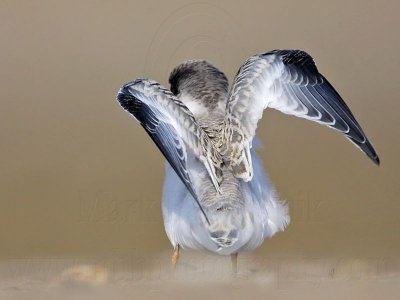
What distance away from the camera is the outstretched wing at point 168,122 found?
23.7 feet

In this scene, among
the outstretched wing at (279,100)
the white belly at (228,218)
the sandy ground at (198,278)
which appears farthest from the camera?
the outstretched wing at (279,100)

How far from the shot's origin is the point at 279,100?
7789mm

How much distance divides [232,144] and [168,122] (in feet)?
1.60

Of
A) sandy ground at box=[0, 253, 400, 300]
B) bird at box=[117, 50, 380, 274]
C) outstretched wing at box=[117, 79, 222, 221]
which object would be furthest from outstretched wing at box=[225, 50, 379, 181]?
sandy ground at box=[0, 253, 400, 300]

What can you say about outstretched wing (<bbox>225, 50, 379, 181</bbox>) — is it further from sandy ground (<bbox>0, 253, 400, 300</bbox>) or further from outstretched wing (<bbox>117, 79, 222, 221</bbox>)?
sandy ground (<bbox>0, 253, 400, 300</bbox>)

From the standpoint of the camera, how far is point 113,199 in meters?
11.1

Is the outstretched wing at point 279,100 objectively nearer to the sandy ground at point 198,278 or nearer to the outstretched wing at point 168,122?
the outstretched wing at point 168,122

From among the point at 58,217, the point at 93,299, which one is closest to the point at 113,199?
the point at 58,217

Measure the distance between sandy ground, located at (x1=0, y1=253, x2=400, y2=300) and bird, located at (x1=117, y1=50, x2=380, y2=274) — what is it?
0.98ft

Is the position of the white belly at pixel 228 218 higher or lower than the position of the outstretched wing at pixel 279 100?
lower

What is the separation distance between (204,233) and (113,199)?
3.77m

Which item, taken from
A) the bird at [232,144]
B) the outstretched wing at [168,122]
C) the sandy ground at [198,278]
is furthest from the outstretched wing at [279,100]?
the sandy ground at [198,278]

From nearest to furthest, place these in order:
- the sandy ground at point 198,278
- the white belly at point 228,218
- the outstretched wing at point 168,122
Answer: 1. the sandy ground at point 198,278
2. the outstretched wing at point 168,122
3. the white belly at point 228,218

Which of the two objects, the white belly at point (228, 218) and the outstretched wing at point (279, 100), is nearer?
the white belly at point (228, 218)
